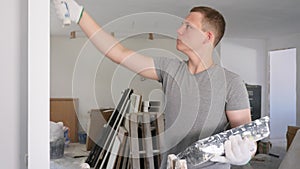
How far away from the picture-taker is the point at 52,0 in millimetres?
996

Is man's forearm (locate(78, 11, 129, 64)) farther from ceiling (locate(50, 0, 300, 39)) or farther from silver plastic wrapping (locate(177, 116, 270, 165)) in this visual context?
ceiling (locate(50, 0, 300, 39))

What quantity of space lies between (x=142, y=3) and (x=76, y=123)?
3.81 feet

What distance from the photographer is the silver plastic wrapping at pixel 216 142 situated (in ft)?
2.76

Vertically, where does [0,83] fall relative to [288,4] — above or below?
below

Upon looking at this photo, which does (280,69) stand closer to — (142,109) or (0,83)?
(142,109)

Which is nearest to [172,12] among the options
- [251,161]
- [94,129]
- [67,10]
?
[94,129]

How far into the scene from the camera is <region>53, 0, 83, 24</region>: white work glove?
0.94 meters

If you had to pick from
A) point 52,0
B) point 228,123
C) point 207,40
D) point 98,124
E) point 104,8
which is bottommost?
point 98,124

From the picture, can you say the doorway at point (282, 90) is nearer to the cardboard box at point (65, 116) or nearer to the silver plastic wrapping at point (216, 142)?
the cardboard box at point (65, 116)

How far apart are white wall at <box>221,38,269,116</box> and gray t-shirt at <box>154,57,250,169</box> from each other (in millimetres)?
4187

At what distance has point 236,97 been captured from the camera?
108cm

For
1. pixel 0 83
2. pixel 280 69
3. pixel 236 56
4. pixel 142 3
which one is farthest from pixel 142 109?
pixel 280 69

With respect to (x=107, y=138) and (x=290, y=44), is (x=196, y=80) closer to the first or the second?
(x=107, y=138)

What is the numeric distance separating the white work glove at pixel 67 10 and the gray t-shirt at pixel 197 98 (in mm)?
322
